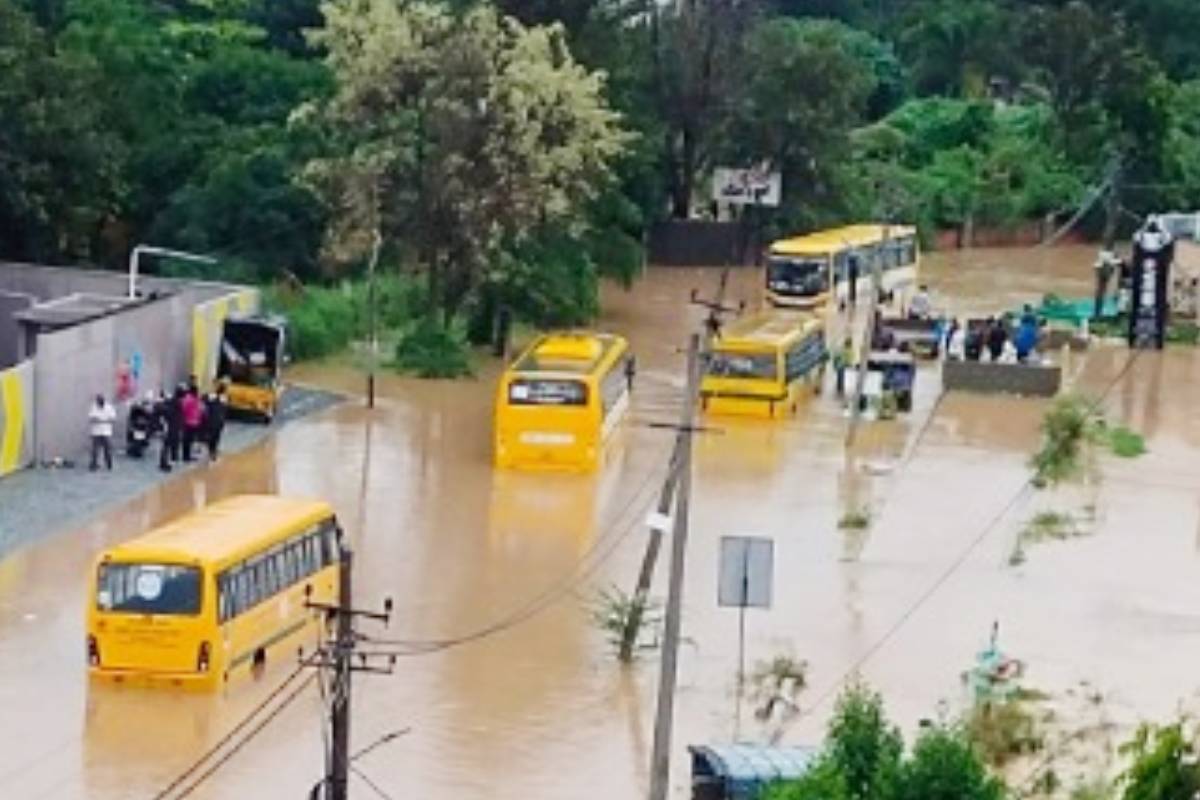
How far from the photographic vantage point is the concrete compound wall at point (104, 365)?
108ft

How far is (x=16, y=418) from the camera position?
107ft

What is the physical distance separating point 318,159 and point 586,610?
676 inches

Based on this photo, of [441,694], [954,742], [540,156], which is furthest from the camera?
[540,156]

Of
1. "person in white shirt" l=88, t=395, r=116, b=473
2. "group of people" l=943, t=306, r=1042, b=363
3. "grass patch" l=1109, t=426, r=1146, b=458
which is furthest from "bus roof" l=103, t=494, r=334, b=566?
"group of people" l=943, t=306, r=1042, b=363

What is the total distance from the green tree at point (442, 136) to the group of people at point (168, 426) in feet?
23.6

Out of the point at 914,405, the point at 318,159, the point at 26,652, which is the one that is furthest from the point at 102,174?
the point at 26,652

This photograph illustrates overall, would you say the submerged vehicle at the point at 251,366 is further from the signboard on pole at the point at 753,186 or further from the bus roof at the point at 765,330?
the signboard on pole at the point at 753,186

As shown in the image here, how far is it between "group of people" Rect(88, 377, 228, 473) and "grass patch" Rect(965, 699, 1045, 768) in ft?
39.3

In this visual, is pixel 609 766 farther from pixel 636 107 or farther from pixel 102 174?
pixel 636 107

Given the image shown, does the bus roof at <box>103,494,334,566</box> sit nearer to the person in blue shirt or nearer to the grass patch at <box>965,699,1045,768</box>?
the grass patch at <box>965,699,1045,768</box>

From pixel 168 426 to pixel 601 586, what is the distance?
6.67 meters

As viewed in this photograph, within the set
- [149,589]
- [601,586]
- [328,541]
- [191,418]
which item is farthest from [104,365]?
[149,589]

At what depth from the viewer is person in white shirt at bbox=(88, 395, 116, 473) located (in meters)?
33.0

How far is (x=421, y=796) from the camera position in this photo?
71.5 feet
